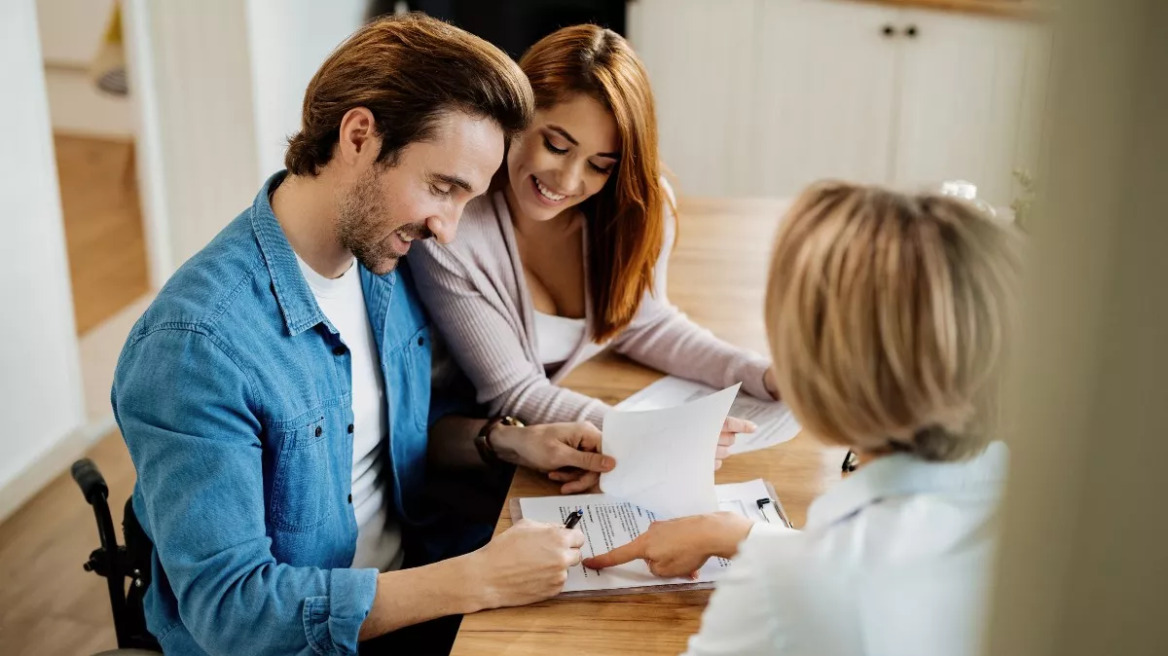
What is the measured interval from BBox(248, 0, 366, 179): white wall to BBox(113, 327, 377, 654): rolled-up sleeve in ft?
5.65

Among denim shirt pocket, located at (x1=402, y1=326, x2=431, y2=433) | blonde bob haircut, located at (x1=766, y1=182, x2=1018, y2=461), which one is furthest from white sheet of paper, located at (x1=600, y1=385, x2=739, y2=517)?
blonde bob haircut, located at (x1=766, y1=182, x2=1018, y2=461)

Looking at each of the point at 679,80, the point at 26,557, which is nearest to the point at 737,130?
the point at 679,80

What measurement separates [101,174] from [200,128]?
2.16 metres

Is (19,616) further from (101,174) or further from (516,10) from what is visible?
(101,174)

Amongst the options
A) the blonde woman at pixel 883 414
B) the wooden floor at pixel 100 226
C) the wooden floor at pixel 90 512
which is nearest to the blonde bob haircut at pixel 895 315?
the blonde woman at pixel 883 414

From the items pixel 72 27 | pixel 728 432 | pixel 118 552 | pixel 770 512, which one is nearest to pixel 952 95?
pixel 728 432

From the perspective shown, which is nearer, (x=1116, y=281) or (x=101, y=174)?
(x=1116, y=281)

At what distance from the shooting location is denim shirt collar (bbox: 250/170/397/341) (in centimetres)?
130

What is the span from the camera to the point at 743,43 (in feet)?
14.4

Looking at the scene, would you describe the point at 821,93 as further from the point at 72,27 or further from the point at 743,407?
the point at 72,27

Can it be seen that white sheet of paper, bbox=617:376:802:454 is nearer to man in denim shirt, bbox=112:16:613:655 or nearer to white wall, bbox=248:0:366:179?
man in denim shirt, bbox=112:16:613:655

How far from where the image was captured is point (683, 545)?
124cm

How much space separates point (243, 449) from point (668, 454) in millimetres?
495

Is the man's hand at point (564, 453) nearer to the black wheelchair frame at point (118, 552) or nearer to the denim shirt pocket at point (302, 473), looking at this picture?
the denim shirt pocket at point (302, 473)
